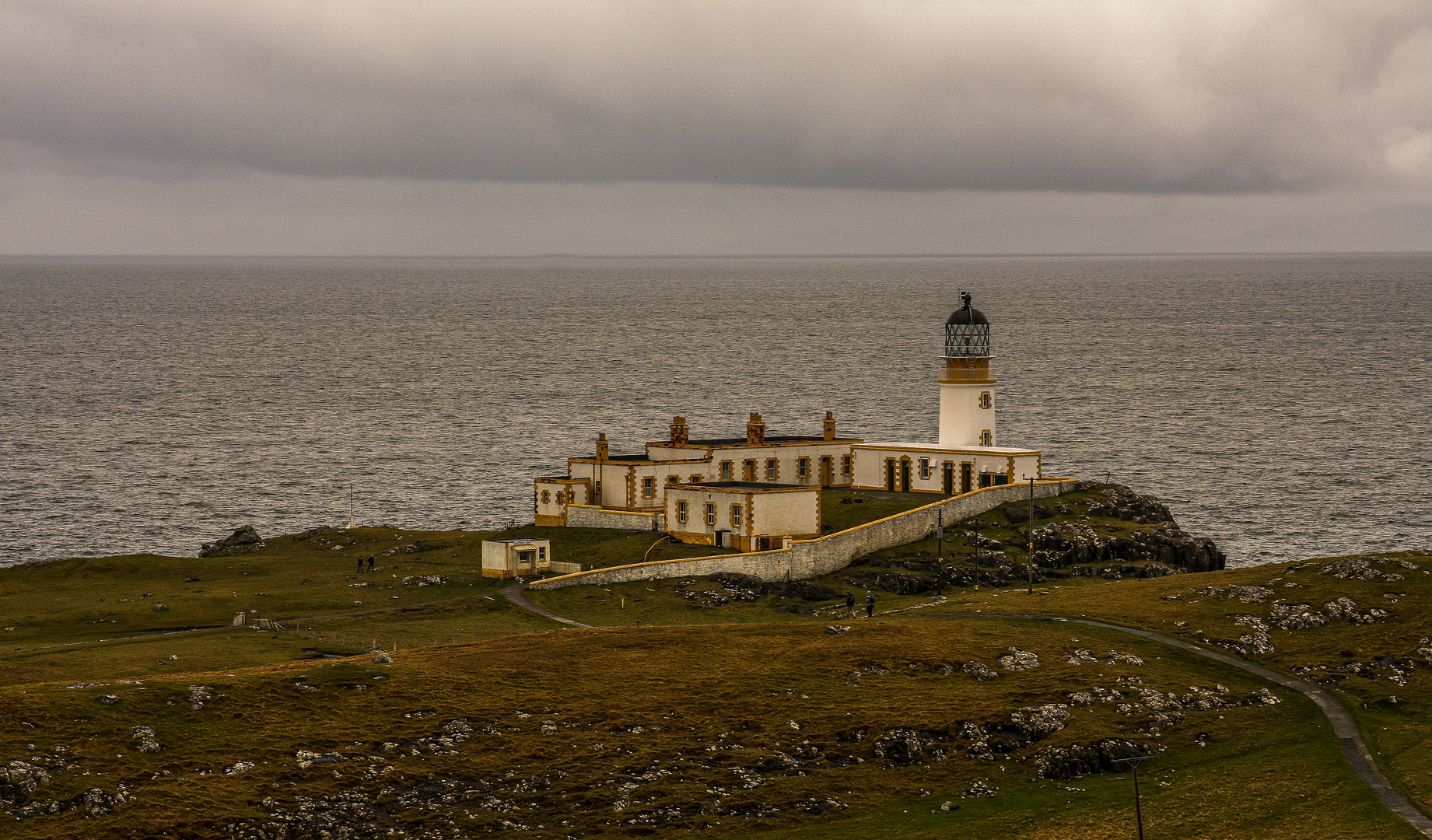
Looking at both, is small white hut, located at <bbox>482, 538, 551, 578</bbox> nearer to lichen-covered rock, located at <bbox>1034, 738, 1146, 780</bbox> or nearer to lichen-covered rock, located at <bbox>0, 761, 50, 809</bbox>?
lichen-covered rock, located at <bbox>1034, 738, 1146, 780</bbox>

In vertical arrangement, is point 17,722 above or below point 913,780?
above

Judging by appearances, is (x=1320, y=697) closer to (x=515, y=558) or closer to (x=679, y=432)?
(x=515, y=558)

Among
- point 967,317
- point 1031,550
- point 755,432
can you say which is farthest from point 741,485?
point 967,317

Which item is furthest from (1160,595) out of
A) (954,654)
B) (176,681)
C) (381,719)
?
(176,681)

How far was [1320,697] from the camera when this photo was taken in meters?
65.2

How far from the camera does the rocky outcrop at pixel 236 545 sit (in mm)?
108950

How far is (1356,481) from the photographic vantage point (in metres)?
145

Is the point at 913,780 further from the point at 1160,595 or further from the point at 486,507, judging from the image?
the point at 486,507

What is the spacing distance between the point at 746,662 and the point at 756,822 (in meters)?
15.0

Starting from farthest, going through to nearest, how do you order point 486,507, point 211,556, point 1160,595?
point 486,507 → point 211,556 → point 1160,595

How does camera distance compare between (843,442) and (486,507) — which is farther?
(486,507)

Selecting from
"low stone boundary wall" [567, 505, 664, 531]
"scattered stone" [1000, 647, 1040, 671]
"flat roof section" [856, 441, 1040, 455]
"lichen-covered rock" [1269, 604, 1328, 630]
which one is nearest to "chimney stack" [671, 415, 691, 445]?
"low stone boundary wall" [567, 505, 664, 531]

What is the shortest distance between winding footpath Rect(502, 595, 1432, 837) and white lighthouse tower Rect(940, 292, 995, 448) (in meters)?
34.7

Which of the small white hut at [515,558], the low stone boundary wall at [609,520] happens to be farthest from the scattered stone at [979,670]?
the low stone boundary wall at [609,520]
